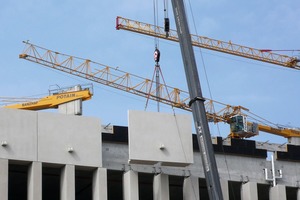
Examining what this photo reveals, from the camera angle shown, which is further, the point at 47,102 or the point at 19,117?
the point at 47,102

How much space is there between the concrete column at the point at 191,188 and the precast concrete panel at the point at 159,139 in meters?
2.58

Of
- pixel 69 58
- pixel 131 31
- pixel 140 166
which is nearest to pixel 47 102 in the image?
pixel 140 166

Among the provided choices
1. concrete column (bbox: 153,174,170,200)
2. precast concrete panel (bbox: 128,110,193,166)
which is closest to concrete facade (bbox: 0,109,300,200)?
concrete column (bbox: 153,174,170,200)

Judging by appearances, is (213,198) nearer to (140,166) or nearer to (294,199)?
(140,166)

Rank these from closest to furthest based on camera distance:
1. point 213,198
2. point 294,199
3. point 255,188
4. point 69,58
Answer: point 213,198 < point 255,188 < point 294,199 < point 69,58

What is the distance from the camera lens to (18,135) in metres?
58.5

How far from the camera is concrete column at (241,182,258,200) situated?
66375 millimetres

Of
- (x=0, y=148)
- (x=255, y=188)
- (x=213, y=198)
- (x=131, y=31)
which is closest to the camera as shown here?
(x=213, y=198)

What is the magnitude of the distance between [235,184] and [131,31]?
70468mm

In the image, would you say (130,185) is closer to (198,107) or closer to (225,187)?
(225,187)

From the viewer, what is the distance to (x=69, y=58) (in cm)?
12519

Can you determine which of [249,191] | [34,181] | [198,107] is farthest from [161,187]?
[198,107]

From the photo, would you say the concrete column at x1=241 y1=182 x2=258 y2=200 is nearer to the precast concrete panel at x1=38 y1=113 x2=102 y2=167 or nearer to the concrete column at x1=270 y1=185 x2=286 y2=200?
the concrete column at x1=270 y1=185 x2=286 y2=200

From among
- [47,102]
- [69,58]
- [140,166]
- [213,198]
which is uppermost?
[69,58]
